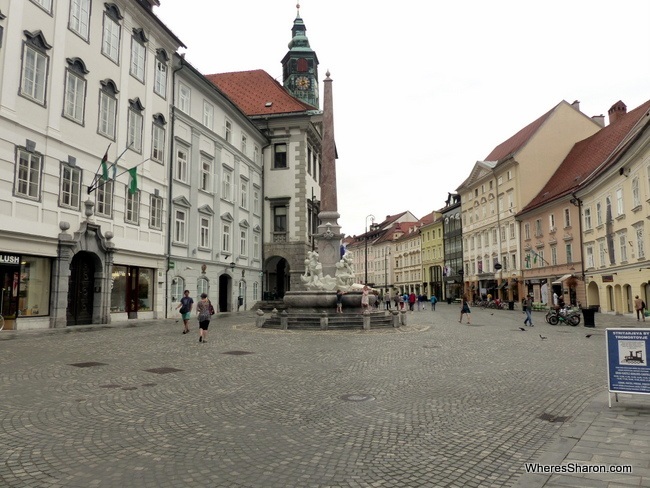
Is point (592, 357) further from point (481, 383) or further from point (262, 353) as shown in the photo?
point (262, 353)

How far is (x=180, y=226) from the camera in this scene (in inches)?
1138

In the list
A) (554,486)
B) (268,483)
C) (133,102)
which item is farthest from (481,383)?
(133,102)

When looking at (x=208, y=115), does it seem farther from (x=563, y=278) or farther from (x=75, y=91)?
(x=563, y=278)

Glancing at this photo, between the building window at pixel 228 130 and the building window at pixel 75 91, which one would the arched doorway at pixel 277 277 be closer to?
the building window at pixel 228 130

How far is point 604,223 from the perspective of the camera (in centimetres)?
3319

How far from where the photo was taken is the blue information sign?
6422mm

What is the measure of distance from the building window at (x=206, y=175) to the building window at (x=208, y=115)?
2452 mm

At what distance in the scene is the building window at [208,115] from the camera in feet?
106

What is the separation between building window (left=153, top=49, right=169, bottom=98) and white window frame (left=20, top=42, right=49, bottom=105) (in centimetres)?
810

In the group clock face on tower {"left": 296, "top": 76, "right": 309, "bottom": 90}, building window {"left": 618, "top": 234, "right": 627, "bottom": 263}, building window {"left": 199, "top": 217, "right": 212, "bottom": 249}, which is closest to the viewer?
building window {"left": 618, "top": 234, "right": 627, "bottom": 263}

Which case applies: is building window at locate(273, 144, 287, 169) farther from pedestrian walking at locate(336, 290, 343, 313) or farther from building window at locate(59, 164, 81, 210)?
building window at locate(59, 164, 81, 210)

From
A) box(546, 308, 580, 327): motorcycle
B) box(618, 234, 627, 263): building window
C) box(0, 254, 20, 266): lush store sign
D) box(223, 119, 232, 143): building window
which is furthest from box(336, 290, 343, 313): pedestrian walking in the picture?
box(618, 234, 627, 263): building window

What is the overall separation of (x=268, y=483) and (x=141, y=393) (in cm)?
419

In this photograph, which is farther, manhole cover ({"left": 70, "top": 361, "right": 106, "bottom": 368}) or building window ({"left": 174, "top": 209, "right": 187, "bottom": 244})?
building window ({"left": 174, "top": 209, "right": 187, "bottom": 244})
